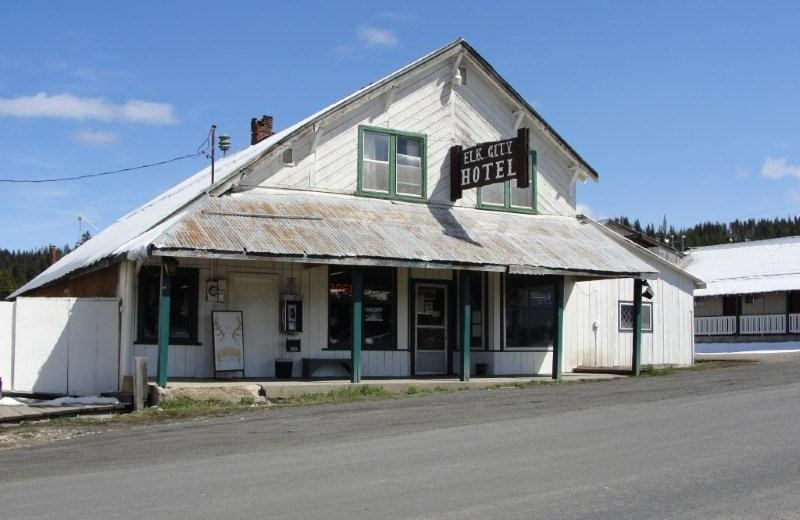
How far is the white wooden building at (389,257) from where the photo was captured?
694 inches

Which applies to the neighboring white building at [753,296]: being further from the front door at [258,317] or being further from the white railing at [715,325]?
the front door at [258,317]

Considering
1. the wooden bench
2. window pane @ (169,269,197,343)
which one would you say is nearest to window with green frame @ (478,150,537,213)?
the wooden bench

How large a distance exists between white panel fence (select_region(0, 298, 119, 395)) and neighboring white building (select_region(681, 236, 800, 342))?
29112 mm

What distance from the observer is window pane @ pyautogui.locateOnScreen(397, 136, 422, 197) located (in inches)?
823

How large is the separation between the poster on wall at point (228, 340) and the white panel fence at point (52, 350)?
2023mm

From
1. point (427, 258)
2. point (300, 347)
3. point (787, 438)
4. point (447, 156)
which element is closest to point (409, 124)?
point (447, 156)

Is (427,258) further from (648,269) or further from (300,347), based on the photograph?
(648,269)

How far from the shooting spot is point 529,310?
72.1 ft

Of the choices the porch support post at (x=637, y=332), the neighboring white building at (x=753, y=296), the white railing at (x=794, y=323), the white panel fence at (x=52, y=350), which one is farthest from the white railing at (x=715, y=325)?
the white panel fence at (x=52, y=350)

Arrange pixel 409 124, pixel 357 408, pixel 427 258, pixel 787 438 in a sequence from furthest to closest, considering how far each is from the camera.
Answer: pixel 409 124, pixel 427 258, pixel 357 408, pixel 787 438

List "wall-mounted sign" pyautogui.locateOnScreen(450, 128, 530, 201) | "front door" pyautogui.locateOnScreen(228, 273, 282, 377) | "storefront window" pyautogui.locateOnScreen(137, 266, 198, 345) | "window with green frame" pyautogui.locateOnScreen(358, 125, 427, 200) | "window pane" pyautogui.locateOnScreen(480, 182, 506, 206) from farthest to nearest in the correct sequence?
1. "window pane" pyautogui.locateOnScreen(480, 182, 506, 206)
2. "window with green frame" pyautogui.locateOnScreen(358, 125, 427, 200)
3. "wall-mounted sign" pyautogui.locateOnScreen(450, 128, 530, 201)
4. "front door" pyautogui.locateOnScreen(228, 273, 282, 377)
5. "storefront window" pyautogui.locateOnScreen(137, 266, 198, 345)

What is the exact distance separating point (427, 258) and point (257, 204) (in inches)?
142

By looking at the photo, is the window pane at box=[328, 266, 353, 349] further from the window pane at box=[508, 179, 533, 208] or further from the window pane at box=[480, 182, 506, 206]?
the window pane at box=[508, 179, 533, 208]

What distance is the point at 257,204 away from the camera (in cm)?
1852
